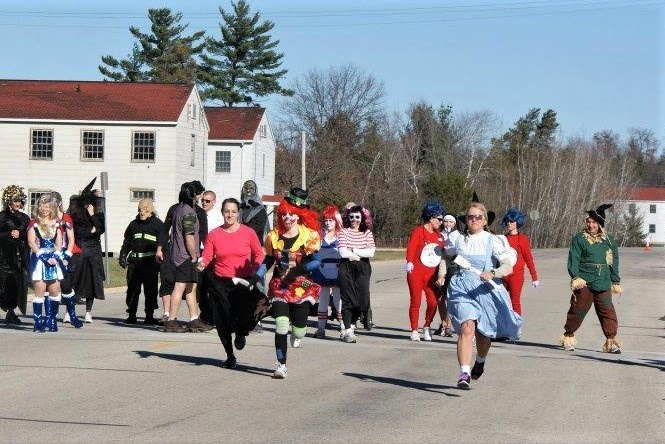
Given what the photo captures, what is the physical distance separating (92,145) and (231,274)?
44902 mm

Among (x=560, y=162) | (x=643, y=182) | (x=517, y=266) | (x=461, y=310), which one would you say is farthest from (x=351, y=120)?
(x=643, y=182)

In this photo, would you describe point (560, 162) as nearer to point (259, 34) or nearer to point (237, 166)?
point (259, 34)

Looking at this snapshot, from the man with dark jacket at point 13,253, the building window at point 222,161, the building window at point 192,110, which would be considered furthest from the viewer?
the building window at point 222,161

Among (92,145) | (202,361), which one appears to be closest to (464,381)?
(202,361)

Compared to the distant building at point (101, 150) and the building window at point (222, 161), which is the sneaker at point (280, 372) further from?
the building window at point (222, 161)

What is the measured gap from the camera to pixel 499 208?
94562 mm

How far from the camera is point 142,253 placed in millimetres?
18125

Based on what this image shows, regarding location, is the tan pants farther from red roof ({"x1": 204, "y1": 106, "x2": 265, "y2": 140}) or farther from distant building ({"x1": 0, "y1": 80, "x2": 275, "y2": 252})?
red roof ({"x1": 204, "y1": 106, "x2": 265, "y2": 140})

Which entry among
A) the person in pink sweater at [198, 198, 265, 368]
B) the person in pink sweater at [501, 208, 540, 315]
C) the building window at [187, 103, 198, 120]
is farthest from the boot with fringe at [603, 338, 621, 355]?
the building window at [187, 103, 198, 120]

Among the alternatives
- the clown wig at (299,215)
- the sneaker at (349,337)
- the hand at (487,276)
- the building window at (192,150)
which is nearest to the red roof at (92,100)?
the building window at (192,150)

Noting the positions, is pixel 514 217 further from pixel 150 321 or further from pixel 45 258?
pixel 45 258

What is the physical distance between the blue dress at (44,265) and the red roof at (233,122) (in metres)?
49.5

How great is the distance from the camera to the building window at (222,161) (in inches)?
2621

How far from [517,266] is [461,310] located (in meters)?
6.00
